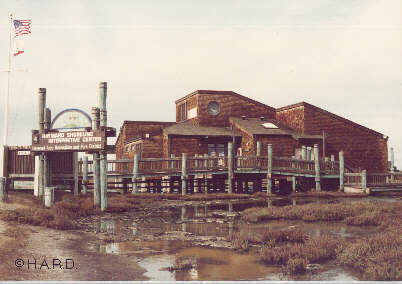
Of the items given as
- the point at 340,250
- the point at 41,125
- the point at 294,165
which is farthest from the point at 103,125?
the point at 294,165

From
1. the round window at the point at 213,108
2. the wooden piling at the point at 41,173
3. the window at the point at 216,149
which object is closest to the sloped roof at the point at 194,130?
the window at the point at 216,149

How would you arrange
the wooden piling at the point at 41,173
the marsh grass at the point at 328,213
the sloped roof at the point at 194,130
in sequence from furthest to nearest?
the sloped roof at the point at 194,130 → the wooden piling at the point at 41,173 → the marsh grass at the point at 328,213

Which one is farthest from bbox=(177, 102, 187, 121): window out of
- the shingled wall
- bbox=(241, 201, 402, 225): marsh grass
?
bbox=(241, 201, 402, 225): marsh grass

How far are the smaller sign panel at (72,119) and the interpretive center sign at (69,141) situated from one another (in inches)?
11.4

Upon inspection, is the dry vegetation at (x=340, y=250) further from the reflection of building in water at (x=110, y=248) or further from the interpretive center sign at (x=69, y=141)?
the interpretive center sign at (x=69, y=141)

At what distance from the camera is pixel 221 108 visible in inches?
1583

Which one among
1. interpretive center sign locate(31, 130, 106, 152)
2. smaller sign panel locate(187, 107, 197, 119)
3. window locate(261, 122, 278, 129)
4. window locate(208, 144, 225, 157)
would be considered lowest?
interpretive center sign locate(31, 130, 106, 152)

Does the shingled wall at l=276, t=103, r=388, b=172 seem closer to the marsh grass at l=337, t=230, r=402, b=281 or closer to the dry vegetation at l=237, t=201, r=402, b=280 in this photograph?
the dry vegetation at l=237, t=201, r=402, b=280

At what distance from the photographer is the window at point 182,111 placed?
141 ft

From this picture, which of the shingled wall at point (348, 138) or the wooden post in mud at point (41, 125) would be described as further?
the shingled wall at point (348, 138)

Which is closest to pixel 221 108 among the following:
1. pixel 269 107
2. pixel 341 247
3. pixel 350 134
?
pixel 269 107

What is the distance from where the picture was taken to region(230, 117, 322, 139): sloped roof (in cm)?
3566

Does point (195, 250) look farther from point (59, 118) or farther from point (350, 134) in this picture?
point (350, 134)

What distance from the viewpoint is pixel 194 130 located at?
3650cm
